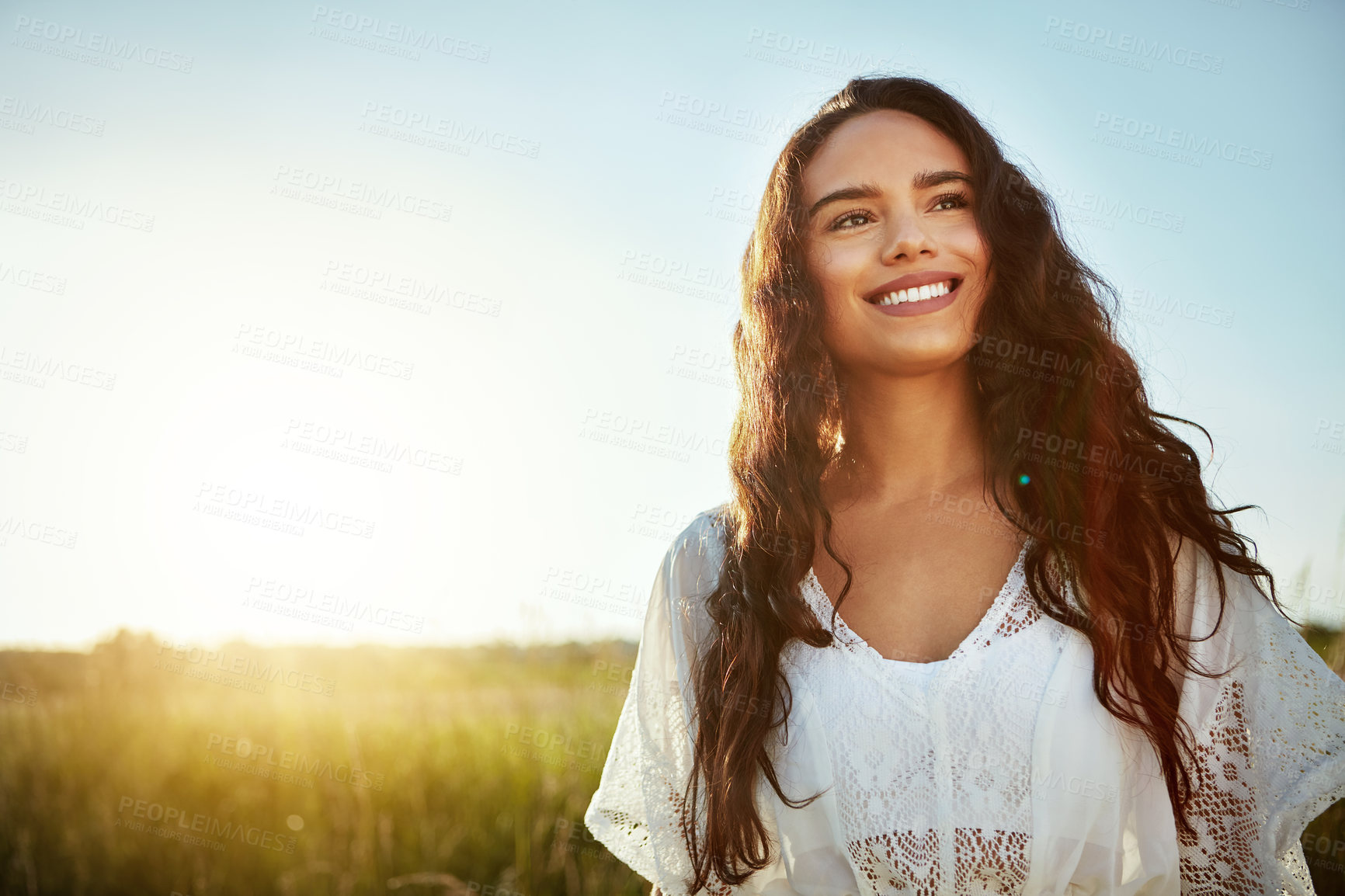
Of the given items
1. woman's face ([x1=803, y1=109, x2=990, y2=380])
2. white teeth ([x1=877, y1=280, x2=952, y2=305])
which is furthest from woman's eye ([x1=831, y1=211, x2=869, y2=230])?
white teeth ([x1=877, y1=280, x2=952, y2=305])

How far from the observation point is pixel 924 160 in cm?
212

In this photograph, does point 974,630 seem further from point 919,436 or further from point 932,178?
point 932,178

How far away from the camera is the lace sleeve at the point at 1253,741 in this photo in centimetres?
162

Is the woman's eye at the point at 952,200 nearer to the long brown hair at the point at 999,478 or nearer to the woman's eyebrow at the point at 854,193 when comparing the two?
the long brown hair at the point at 999,478

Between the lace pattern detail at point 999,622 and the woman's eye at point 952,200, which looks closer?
the lace pattern detail at point 999,622

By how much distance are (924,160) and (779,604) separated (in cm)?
127

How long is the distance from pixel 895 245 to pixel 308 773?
10.0 ft

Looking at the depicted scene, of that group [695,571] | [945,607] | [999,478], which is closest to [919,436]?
[999,478]

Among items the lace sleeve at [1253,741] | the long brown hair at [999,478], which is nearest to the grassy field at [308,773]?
the lace sleeve at [1253,741]

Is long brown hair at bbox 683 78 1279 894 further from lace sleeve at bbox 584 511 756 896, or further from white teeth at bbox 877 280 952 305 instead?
white teeth at bbox 877 280 952 305

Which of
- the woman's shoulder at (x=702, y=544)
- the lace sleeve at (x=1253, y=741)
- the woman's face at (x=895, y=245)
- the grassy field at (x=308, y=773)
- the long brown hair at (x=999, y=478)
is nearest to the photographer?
the lace sleeve at (x=1253, y=741)

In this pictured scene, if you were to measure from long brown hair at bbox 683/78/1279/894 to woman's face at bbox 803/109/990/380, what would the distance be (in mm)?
64

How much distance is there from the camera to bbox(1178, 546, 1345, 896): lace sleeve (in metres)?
1.62

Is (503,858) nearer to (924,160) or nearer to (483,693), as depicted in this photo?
(483,693)
